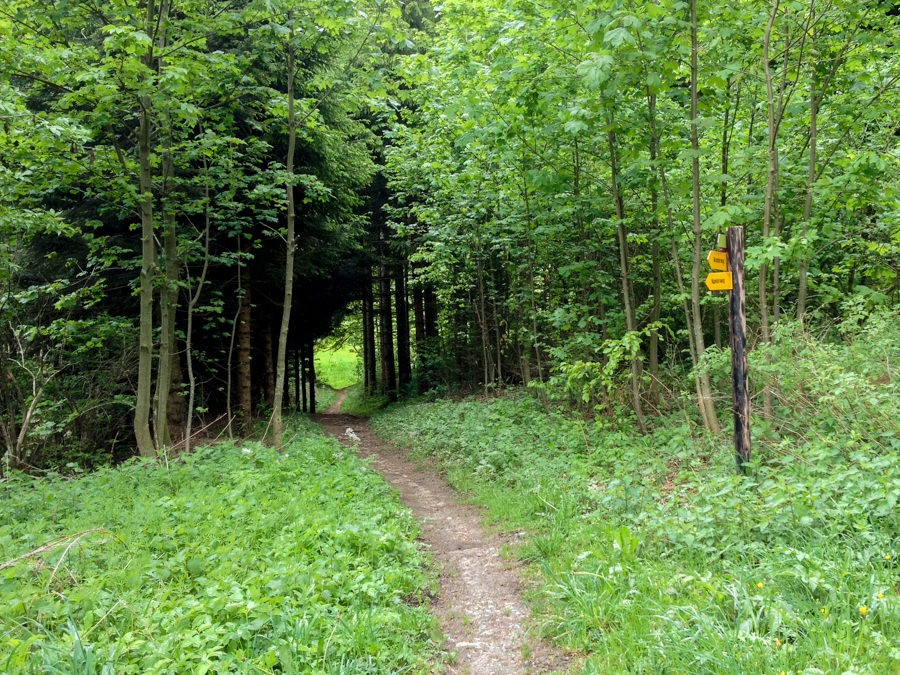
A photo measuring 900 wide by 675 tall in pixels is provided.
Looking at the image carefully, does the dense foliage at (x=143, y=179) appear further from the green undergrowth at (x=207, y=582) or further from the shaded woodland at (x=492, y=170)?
the green undergrowth at (x=207, y=582)

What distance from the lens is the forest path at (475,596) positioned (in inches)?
147

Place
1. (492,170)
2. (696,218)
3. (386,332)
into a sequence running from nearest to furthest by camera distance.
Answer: (696,218), (492,170), (386,332)

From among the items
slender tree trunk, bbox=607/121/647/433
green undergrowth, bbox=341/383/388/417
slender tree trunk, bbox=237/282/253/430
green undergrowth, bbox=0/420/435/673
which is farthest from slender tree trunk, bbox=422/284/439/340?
green undergrowth, bbox=0/420/435/673

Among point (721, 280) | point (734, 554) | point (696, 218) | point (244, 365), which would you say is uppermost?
point (696, 218)

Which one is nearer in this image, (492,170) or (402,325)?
(492,170)

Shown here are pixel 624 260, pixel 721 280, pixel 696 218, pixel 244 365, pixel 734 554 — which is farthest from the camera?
pixel 244 365

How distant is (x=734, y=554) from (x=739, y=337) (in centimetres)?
190

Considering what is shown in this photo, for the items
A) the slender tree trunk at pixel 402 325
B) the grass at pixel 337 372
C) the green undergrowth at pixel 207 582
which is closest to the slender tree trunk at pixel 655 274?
the green undergrowth at pixel 207 582

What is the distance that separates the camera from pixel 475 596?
15.8 ft

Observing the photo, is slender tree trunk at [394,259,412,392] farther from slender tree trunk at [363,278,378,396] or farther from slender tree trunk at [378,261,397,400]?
slender tree trunk at [363,278,378,396]

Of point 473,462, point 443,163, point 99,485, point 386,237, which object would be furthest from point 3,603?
point 386,237

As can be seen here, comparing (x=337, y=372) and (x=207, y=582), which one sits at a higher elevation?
(x=207, y=582)

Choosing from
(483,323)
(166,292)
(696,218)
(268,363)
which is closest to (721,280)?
(696,218)

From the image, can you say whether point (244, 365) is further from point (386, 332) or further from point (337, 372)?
point (337, 372)
